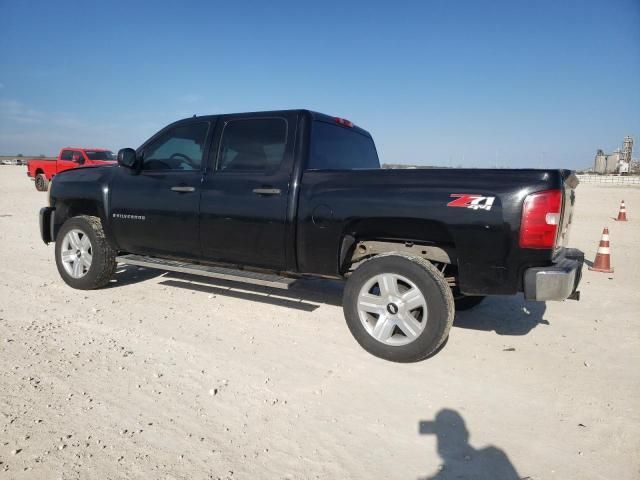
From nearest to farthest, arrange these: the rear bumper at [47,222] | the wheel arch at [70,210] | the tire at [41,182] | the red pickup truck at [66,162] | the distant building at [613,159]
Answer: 1. the wheel arch at [70,210]
2. the rear bumper at [47,222]
3. the red pickup truck at [66,162]
4. the tire at [41,182]
5. the distant building at [613,159]

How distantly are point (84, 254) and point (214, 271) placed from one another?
1936 millimetres

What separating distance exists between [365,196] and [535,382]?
6.04 ft

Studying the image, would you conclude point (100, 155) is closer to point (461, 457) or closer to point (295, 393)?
point (295, 393)

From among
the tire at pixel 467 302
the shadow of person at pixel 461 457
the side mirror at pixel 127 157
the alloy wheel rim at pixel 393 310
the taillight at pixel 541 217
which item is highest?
the side mirror at pixel 127 157

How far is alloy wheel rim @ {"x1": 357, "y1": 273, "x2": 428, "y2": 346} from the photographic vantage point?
3389mm

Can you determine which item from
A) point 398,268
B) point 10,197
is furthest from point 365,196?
point 10,197

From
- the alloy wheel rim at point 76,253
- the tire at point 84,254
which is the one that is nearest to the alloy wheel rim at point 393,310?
the tire at point 84,254

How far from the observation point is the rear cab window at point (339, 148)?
13.5 feet

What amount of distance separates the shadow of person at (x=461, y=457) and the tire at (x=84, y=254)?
4015mm

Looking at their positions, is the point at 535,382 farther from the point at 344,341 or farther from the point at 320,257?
the point at 320,257

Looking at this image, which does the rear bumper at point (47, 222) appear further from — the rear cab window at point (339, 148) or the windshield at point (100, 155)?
the windshield at point (100, 155)

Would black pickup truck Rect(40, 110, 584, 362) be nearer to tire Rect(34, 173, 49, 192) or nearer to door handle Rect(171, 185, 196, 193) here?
door handle Rect(171, 185, 196, 193)

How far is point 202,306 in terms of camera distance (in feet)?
15.4

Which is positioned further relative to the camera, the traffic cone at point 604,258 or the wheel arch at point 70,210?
the traffic cone at point 604,258
